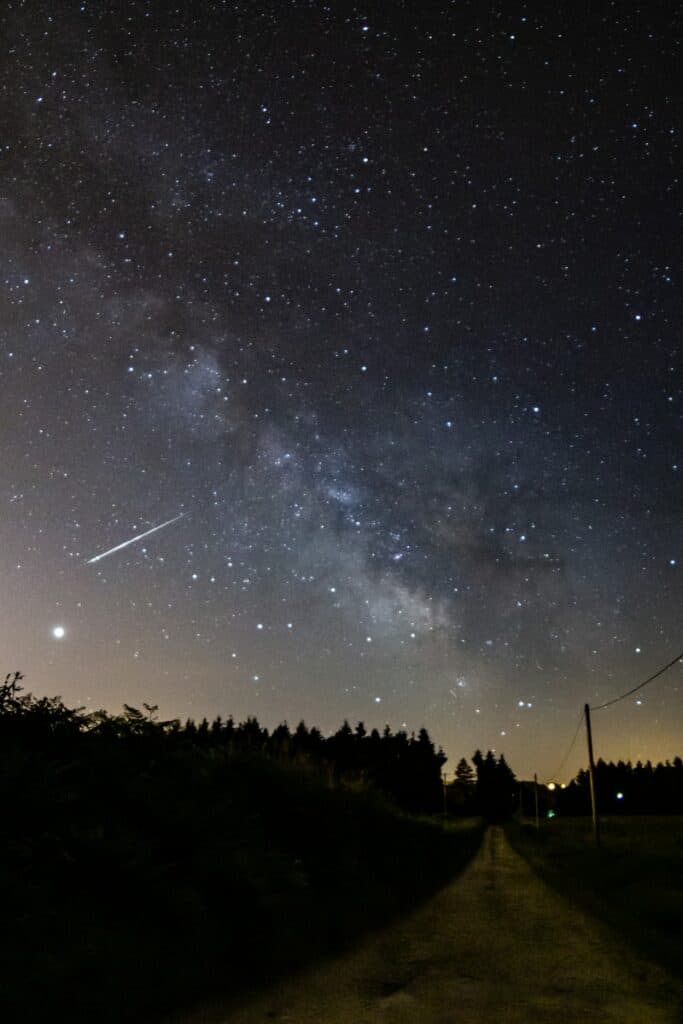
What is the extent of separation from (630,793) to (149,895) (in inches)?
6583

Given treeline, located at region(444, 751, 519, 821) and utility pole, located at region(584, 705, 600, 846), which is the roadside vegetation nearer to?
utility pole, located at region(584, 705, 600, 846)

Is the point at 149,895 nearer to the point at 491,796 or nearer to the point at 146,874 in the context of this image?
the point at 146,874

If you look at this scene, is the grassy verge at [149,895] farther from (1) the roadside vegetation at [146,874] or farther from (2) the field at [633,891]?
(2) the field at [633,891]

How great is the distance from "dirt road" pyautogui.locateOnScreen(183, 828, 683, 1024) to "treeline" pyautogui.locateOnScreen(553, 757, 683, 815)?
473ft

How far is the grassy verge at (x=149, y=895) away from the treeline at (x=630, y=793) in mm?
145262

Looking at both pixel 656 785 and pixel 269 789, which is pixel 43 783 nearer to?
pixel 269 789

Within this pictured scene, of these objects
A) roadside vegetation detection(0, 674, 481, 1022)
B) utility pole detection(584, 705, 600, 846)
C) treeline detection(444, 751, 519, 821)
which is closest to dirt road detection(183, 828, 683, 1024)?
roadside vegetation detection(0, 674, 481, 1022)

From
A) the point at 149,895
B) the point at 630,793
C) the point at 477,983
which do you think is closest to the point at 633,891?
the point at 477,983

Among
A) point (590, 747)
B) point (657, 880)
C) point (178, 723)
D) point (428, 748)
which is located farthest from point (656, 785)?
point (178, 723)

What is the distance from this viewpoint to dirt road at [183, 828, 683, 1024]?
5337 millimetres

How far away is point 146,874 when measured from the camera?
6.50 m

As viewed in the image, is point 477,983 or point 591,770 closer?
point 477,983

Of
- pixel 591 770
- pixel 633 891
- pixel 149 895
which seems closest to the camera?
pixel 149 895

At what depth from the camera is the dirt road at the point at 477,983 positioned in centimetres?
534
